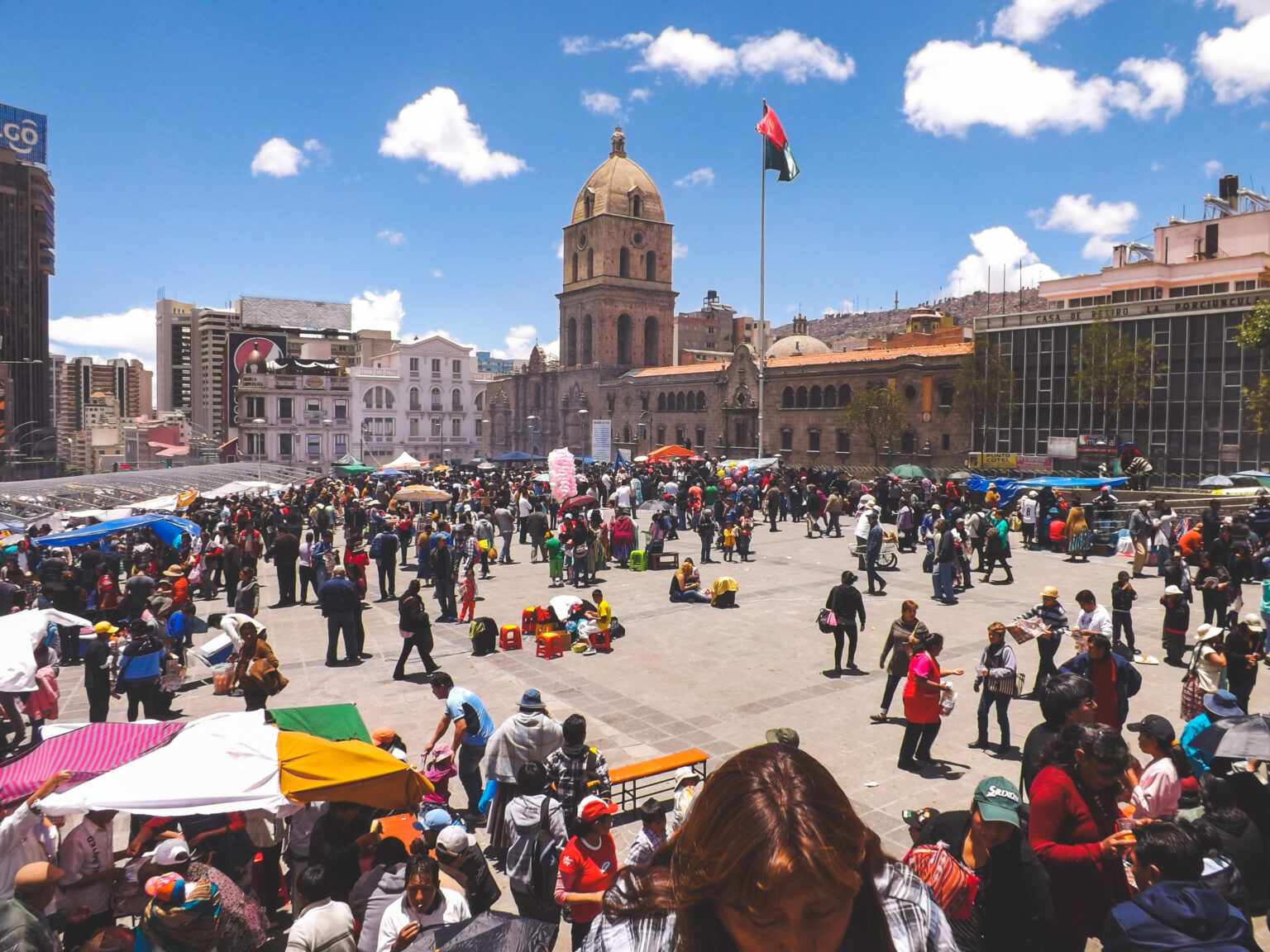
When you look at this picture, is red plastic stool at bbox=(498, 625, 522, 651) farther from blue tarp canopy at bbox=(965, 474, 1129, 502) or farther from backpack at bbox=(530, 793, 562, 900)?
blue tarp canopy at bbox=(965, 474, 1129, 502)

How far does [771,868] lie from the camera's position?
1.33m

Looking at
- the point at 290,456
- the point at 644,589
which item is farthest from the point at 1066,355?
the point at 290,456

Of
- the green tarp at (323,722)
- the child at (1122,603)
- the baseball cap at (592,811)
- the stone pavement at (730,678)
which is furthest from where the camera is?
the child at (1122,603)

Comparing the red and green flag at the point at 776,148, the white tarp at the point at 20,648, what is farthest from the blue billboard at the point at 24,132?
the white tarp at the point at 20,648

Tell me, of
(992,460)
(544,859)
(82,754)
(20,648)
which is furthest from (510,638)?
(992,460)

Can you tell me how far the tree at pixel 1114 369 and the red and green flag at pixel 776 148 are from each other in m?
16.2

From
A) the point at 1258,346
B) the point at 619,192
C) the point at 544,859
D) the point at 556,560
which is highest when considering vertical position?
the point at 619,192

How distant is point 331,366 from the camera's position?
7844 centimetres

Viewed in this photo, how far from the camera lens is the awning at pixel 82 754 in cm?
505

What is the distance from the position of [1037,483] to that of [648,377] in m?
44.9

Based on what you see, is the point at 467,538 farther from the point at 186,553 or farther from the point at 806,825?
the point at 806,825

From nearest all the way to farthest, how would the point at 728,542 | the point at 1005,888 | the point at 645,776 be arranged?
the point at 1005,888 < the point at 645,776 < the point at 728,542

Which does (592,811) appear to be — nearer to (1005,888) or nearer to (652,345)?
(1005,888)

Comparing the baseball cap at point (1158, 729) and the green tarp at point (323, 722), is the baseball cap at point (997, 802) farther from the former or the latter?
the green tarp at point (323, 722)
